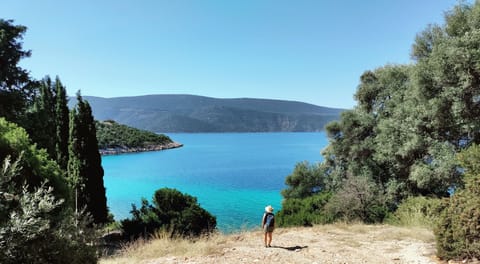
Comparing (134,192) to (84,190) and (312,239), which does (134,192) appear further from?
(312,239)

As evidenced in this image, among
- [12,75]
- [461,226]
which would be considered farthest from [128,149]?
[461,226]

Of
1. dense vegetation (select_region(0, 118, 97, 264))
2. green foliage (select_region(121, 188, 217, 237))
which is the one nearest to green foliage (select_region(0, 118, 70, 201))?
dense vegetation (select_region(0, 118, 97, 264))

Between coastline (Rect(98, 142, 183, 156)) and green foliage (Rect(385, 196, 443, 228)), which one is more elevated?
green foliage (Rect(385, 196, 443, 228))

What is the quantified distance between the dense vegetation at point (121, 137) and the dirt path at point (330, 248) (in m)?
69.0

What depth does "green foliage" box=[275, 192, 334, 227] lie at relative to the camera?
1183 cm

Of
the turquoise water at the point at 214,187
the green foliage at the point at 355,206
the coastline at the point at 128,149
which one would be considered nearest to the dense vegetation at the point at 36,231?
the green foliage at the point at 355,206

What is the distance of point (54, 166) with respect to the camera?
6.89 metres

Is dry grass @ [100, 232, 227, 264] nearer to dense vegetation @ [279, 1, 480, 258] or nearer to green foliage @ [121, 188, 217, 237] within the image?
green foliage @ [121, 188, 217, 237]

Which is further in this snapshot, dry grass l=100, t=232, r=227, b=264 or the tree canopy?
the tree canopy

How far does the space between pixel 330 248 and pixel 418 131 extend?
26.6ft

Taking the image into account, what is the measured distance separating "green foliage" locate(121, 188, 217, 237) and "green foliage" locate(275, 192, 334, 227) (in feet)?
10.6

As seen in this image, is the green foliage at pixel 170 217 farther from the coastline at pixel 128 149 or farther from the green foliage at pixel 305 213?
the coastline at pixel 128 149

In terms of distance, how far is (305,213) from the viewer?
1288 cm

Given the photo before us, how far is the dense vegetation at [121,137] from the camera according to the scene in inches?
2822
